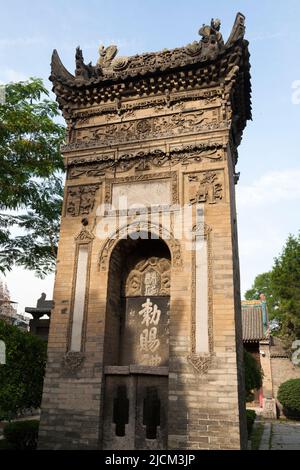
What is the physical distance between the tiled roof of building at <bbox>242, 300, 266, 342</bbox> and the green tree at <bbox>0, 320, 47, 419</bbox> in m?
18.3

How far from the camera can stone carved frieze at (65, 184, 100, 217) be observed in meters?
9.85

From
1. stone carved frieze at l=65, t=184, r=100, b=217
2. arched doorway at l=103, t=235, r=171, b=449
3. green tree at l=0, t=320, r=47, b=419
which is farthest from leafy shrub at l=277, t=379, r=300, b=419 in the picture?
stone carved frieze at l=65, t=184, r=100, b=217

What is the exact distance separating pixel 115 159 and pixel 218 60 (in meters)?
3.50

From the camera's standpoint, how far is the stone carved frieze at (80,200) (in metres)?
9.85

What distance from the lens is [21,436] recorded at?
991 cm

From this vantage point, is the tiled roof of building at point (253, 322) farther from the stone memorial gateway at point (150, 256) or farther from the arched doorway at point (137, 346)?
the arched doorway at point (137, 346)

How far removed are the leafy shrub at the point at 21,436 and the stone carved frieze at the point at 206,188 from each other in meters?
7.23

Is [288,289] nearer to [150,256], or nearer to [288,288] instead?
[288,288]

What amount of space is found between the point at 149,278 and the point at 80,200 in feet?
8.78

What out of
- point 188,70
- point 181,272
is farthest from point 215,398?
point 188,70

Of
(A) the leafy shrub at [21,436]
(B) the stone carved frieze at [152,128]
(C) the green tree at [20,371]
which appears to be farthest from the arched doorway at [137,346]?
(A) the leafy shrub at [21,436]

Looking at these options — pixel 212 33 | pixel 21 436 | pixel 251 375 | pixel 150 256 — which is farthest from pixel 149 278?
pixel 251 375

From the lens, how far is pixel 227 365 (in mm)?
7652
